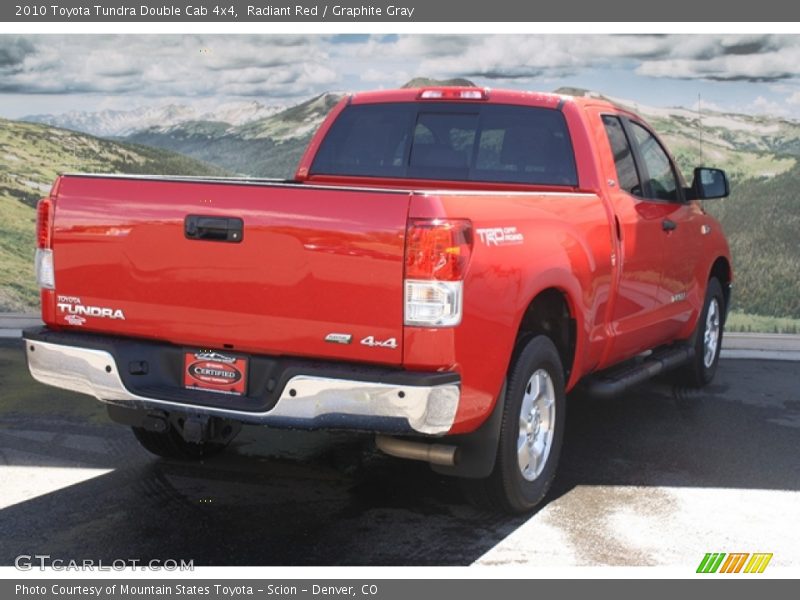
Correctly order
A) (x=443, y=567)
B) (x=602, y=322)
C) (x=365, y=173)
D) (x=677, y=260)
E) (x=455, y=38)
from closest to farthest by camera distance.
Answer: (x=443, y=567) → (x=602, y=322) → (x=365, y=173) → (x=677, y=260) → (x=455, y=38)

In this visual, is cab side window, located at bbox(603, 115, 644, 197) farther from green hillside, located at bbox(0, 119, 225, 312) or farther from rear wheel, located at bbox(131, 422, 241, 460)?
green hillside, located at bbox(0, 119, 225, 312)

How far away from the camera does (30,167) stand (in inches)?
507

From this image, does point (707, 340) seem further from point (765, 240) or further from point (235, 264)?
point (235, 264)

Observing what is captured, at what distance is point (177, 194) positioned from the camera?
4789 mm

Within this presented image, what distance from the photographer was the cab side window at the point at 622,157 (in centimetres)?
657

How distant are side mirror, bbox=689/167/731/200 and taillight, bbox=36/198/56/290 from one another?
425cm

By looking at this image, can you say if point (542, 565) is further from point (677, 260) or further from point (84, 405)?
point (84, 405)

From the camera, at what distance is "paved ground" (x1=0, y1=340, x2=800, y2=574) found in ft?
15.8

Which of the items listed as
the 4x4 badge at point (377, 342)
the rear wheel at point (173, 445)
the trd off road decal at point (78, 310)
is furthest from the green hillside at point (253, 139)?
the 4x4 badge at point (377, 342)

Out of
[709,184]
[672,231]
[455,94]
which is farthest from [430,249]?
[709,184]

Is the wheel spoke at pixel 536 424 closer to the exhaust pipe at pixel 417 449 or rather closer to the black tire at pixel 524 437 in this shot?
the black tire at pixel 524 437

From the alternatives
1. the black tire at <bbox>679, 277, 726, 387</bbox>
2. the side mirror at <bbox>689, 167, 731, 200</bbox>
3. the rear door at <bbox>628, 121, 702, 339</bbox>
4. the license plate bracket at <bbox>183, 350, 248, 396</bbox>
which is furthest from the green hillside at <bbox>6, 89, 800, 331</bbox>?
the license plate bracket at <bbox>183, 350, 248, 396</bbox>

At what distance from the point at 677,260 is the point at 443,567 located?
11.2ft

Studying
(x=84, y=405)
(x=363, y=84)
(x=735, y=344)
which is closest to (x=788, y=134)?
(x=735, y=344)
